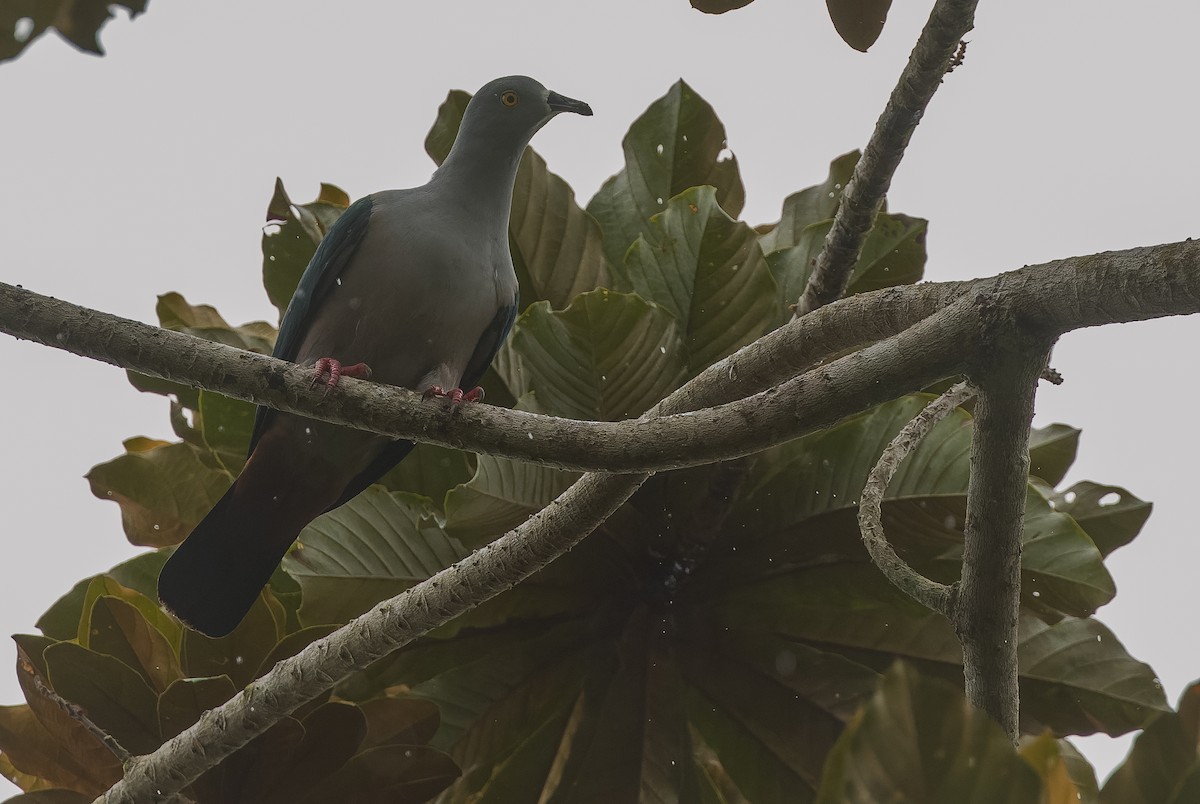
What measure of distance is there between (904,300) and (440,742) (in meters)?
1.40

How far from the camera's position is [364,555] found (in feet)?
7.50

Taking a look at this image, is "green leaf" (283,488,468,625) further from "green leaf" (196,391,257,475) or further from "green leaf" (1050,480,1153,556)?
"green leaf" (1050,480,1153,556)

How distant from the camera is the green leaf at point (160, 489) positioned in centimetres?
280

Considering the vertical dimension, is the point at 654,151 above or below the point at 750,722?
above

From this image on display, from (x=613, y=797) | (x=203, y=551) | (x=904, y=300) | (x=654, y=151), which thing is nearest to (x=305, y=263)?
(x=203, y=551)

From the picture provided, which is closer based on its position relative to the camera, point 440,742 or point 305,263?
point 440,742

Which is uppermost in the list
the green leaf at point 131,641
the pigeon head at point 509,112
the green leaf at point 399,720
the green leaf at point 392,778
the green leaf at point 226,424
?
the pigeon head at point 509,112

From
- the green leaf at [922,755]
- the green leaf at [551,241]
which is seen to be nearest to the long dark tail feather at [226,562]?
the green leaf at [551,241]

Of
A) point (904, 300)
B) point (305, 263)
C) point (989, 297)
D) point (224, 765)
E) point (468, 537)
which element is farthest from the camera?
point (305, 263)

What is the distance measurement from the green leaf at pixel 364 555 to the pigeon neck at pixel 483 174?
89cm

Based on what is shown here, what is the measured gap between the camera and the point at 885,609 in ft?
7.25

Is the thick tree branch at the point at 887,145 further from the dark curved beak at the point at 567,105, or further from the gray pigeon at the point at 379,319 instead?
the dark curved beak at the point at 567,105

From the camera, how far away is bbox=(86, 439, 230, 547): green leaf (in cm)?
280

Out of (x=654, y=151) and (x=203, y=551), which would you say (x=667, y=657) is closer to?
(x=203, y=551)
